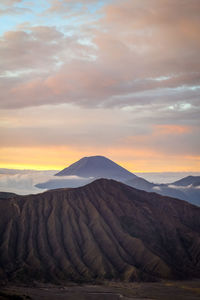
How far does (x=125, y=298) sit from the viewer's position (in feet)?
522

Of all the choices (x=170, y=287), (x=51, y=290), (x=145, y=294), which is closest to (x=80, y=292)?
(x=51, y=290)

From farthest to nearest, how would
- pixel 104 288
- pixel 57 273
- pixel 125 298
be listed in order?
pixel 57 273, pixel 104 288, pixel 125 298

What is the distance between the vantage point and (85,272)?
193 m

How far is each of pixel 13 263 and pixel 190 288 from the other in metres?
73.3

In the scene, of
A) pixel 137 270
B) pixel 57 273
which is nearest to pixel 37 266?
pixel 57 273

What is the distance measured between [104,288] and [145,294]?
1653cm

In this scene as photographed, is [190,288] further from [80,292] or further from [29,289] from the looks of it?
[29,289]

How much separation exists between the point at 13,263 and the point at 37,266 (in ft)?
36.2

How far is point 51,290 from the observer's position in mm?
168875

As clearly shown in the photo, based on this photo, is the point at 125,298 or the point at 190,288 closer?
the point at 125,298

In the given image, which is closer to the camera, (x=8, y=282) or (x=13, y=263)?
(x=8, y=282)

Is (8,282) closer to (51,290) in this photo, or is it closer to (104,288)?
(51,290)

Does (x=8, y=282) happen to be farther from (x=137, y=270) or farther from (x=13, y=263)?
(x=137, y=270)

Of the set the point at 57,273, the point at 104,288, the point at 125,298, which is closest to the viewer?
the point at 125,298
